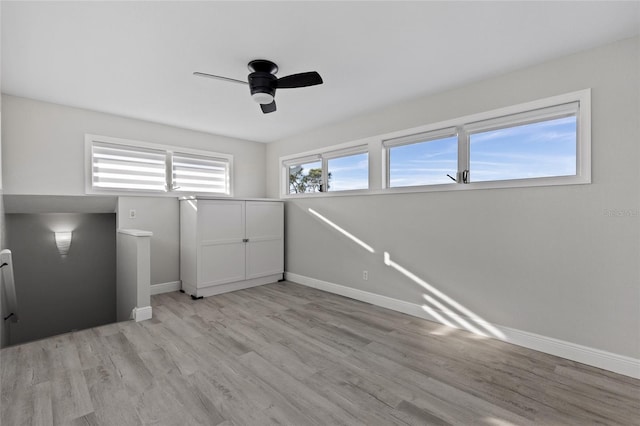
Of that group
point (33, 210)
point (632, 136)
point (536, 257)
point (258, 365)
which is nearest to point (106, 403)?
point (258, 365)

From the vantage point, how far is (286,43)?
226cm

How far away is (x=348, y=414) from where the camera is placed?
67.7 inches

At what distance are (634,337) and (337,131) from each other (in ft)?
11.7

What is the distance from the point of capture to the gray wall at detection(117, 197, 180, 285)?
4.04m

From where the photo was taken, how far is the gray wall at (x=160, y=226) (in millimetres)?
4039

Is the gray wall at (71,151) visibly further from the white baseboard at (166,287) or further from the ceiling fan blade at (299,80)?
the ceiling fan blade at (299,80)

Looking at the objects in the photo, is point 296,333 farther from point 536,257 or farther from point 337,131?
point 337,131

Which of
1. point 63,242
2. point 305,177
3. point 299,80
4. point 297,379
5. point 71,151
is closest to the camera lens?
point 297,379

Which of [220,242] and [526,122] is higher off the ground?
[526,122]

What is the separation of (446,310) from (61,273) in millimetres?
4948

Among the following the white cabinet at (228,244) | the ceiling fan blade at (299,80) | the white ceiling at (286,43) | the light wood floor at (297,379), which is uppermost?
the white ceiling at (286,43)

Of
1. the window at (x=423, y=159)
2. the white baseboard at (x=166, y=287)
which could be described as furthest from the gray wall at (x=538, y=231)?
the white baseboard at (x=166, y=287)

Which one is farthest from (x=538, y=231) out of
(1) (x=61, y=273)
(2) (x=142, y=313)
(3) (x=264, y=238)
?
(1) (x=61, y=273)

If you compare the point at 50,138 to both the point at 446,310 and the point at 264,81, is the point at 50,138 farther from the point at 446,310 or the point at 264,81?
the point at 446,310
